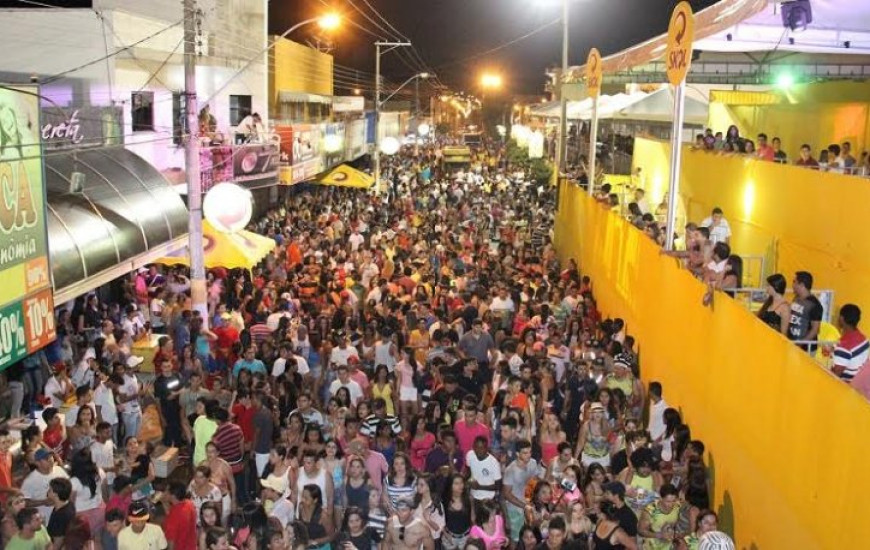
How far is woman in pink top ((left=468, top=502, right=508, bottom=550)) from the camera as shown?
7.91 meters

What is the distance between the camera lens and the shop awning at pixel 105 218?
41.2 feet

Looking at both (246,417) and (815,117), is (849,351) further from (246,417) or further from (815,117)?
(815,117)

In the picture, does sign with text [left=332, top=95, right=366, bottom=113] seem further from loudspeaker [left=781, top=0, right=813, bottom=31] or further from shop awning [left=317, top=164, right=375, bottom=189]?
loudspeaker [left=781, top=0, right=813, bottom=31]

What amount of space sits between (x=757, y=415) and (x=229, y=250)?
9.88 metres

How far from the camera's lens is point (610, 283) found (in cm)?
1631

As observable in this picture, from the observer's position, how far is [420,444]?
965 cm

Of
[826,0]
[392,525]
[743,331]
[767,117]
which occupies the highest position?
[826,0]

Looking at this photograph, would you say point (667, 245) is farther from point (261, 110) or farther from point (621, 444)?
point (261, 110)

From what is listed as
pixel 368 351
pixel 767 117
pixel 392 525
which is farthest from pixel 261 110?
pixel 392 525

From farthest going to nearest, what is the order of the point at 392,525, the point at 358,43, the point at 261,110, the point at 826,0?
1. the point at 358,43
2. the point at 261,110
3. the point at 826,0
4. the point at 392,525

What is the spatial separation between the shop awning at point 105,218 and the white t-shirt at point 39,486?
3.91m

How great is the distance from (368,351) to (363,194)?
78.9ft

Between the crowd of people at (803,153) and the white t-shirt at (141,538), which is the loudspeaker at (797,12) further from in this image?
the white t-shirt at (141,538)

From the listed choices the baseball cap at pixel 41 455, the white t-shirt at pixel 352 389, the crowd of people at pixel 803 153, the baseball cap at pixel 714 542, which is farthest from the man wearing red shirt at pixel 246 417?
the crowd of people at pixel 803 153
